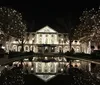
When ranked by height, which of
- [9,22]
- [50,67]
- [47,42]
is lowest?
[50,67]

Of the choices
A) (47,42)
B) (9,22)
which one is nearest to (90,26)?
(9,22)

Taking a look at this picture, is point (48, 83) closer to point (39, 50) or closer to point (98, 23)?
point (98, 23)

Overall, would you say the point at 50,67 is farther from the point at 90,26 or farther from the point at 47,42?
the point at 47,42

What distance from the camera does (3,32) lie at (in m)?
60.5

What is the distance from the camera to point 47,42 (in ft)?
390

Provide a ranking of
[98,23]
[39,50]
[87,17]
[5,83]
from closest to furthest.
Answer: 1. [5,83]
2. [98,23]
3. [87,17]
4. [39,50]

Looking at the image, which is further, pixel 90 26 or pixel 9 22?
pixel 90 26

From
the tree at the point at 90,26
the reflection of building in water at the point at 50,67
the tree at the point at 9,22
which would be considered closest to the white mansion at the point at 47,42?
the tree at the point at 90,26

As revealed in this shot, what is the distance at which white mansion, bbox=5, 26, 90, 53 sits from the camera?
367 ft

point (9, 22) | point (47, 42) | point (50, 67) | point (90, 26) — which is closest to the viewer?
point (50, 67)

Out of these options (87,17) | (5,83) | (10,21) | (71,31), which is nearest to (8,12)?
(10,21)

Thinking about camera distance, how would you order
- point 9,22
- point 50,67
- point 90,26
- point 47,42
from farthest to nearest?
1. point 47,42
2. point 90,26
3. point 9,22
4. point 50,67

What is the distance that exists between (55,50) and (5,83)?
10104 centimetres

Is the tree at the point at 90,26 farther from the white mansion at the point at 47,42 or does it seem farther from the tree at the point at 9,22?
the white mansion at the point at 47,42
